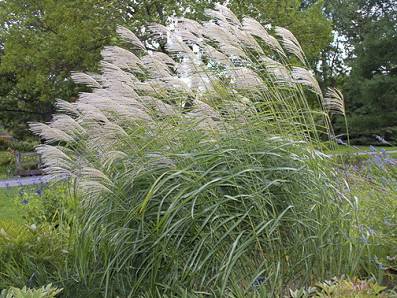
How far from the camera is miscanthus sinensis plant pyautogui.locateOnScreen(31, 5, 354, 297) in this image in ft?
8.30

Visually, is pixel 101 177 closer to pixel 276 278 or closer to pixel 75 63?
pixel 276 278

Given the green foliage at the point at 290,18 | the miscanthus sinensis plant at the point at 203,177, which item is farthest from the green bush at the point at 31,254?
the green foliage at the point at 290,18

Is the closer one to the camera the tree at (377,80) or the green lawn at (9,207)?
the green lawn at (9,207)

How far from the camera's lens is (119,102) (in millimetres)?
2934

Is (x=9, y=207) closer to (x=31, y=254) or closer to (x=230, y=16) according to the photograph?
(x=31, y=254)

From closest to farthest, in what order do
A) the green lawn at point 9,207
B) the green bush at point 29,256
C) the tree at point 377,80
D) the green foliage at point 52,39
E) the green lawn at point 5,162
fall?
the green bush at point 29,256
the green lawn at point 9,207
the green foliage at point 52,39
the tree at point 377,80
the green lawn at point 5,162

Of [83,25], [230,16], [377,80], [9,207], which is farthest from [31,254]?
[377,80]

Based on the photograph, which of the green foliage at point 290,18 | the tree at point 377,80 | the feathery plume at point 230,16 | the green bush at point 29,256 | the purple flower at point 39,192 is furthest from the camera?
the tree at point 377,80

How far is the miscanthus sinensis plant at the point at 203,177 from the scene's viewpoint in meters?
2.53

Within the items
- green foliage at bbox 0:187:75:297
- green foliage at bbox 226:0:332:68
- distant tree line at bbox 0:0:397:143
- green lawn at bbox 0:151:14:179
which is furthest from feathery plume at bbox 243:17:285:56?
green lawn at bbox 0:151:14:179

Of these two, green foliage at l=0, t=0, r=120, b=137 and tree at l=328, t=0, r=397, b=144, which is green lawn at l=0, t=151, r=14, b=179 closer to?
green foliage at l=0, t=0, r=120, b=137

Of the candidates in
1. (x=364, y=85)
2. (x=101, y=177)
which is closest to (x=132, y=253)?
(x=101, y=177)

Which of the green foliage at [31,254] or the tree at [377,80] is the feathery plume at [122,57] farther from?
the tree at [377,80]

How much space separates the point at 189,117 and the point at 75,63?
9.89 metres
